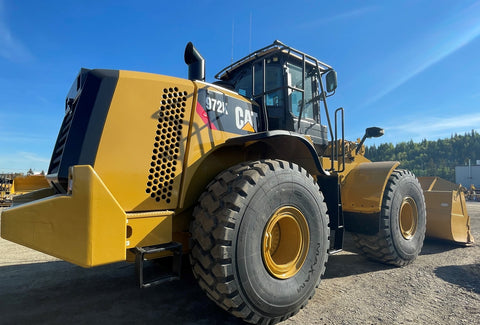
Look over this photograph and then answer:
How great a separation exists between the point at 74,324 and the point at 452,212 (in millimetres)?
6823

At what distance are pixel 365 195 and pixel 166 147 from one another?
328 cm

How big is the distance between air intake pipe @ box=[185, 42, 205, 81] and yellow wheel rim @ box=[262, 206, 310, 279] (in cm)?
174

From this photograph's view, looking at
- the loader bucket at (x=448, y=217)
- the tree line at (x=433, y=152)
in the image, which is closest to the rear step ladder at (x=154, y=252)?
the loader bucket at (x=448, y=217)

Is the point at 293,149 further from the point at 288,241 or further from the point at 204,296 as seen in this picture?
the point at 204,296

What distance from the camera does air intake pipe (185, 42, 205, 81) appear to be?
10.7ft

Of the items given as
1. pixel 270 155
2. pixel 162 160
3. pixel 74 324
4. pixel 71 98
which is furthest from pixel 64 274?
pixel 270 155

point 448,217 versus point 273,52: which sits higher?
point 273,52

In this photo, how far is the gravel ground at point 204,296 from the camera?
Result: 112 inches

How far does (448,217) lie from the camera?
6000 mm

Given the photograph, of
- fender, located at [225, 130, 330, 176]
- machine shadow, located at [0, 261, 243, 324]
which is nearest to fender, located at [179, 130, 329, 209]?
fender, located at [225, 130, 330, 176]

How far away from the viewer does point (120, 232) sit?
214 centimetres

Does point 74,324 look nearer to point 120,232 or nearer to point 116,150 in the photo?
point 120,232

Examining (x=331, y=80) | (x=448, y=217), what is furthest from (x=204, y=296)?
(x=448, y=217)

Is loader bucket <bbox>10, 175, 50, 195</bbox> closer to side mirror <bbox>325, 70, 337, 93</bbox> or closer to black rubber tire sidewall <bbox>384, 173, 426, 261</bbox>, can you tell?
side mirror <bbox>325, 70, 337, 93</bbox>
